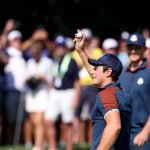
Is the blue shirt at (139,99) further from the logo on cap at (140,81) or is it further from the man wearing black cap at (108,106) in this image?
the man wearing black cap at (108,106)

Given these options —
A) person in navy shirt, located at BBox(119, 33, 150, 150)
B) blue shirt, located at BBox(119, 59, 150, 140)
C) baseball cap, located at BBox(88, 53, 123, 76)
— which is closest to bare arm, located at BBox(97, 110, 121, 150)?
baseball cap, located at BBox(88, 53, 123, 76)

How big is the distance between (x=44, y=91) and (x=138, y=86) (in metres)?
5.78

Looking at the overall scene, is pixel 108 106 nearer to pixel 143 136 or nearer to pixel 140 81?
pixel 143 136

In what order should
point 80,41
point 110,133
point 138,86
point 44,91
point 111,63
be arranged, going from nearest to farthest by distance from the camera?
1. point 110,133
2. point 111,63
3. point 80,41
4. point 138,86
5. point 44,91

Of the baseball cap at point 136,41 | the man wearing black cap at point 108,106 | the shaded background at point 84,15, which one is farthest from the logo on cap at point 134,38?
the shaded background at point 84,15

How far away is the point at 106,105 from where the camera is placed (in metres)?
7.95

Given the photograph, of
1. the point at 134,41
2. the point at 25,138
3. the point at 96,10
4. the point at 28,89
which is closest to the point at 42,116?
the point at 28,89

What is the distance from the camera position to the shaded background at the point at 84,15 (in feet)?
71.3

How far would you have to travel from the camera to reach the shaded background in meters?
21.7

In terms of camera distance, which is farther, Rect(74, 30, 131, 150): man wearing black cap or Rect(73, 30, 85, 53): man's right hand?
Rect(73, 30, 85, 53): man's right hand

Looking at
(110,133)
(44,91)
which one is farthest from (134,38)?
(44,91)

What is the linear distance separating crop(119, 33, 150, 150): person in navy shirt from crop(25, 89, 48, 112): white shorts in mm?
5393

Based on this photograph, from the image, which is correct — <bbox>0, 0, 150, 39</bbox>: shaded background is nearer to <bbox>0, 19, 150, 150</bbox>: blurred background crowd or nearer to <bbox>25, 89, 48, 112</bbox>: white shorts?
<bbox>0, 19, 150, 150</bbox>: blurred background crowd

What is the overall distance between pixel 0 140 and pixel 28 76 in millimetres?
2164
